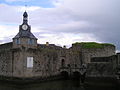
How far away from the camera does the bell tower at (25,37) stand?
71.9ft

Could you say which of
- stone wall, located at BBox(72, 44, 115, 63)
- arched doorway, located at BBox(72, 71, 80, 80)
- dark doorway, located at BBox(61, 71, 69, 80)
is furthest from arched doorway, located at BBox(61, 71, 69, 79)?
stone wall, located at BBox(72, 44, 115, 63)

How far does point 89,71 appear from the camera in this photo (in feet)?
61.0

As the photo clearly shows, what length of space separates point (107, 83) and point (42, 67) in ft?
30.5

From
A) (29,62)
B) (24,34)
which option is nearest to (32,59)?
(29,62)

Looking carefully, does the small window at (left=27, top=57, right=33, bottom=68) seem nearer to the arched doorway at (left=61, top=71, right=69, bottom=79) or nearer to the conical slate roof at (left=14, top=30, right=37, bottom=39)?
the conical slate roof at (left=14, top=30, right=37, bottom=39)

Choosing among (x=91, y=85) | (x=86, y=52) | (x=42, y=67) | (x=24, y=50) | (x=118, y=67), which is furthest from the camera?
(x=86, y=52)

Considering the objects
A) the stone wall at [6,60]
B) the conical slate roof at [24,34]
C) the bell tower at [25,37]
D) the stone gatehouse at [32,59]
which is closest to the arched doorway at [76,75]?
the stone gatehouse at [32,59]

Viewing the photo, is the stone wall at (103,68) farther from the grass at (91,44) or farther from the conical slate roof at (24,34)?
the grass at (91,44)

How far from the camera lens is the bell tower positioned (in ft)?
71.9

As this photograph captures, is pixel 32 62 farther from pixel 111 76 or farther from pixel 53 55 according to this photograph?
pixel 111 76

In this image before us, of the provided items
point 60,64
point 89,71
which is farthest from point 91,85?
point 60,64

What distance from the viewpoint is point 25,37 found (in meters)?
22.0

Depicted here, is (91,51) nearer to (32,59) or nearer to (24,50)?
(32,59)

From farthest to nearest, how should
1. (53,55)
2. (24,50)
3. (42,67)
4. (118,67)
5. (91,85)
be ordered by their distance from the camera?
(53,55) → (42,67) → (24,50) → (91,85) → (118,67)
